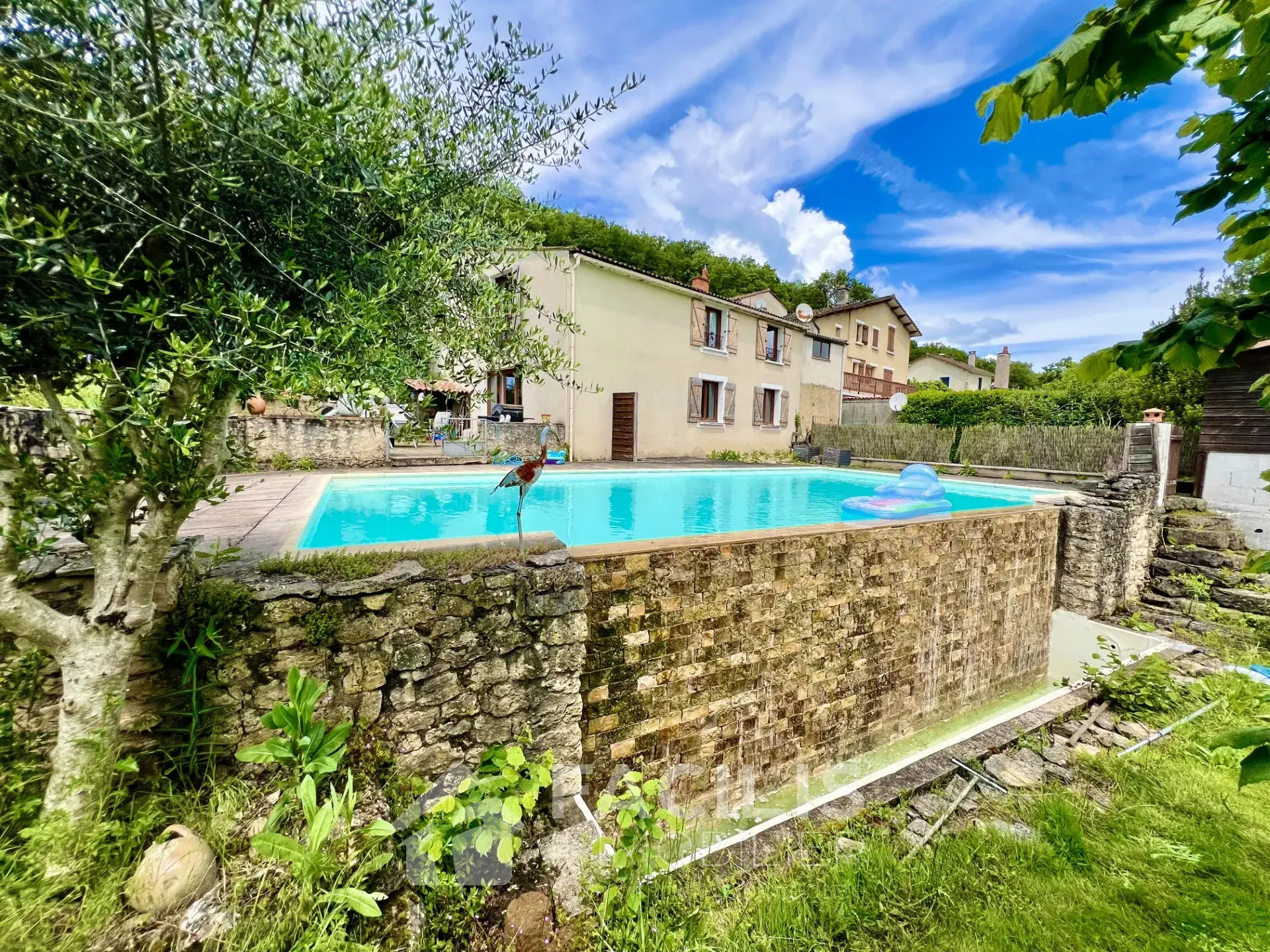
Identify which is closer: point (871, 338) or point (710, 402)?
point (710, 402)

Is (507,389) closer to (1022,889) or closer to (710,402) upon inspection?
(710,402)

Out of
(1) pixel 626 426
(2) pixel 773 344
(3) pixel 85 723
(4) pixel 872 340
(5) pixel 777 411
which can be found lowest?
(3) pixel 85 723

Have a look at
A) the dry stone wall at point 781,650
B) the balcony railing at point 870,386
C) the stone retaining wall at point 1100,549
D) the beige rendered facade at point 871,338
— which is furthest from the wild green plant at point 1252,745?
the balcony railing at point 870,386

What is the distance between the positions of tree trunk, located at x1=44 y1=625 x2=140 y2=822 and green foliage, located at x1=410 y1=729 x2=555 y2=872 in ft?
4.24

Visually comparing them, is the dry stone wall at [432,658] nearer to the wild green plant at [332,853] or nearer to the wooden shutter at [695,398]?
the wild green plant at [332,853]

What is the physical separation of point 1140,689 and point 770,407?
1459 cm

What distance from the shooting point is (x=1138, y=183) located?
130 inches

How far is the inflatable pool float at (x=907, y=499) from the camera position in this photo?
8.58 m

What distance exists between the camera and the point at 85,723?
1.94 metres

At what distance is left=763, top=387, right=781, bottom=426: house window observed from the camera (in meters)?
18.8

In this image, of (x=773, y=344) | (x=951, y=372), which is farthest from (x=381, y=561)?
(x=951, y=372)

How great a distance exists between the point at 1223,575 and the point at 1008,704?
567 centimetres

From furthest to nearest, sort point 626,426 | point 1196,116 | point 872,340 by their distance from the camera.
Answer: point 872,340, point 626,426, point 1196,116

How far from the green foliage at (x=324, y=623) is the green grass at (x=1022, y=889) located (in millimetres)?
2175
